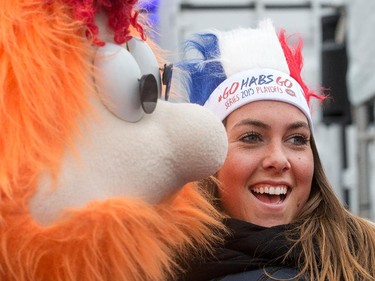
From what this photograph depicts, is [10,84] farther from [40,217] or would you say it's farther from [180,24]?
[180,24]

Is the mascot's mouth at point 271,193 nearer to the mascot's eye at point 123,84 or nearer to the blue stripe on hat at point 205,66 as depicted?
the blue stripe on hat at point 205,66

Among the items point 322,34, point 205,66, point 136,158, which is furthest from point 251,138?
point 322,34

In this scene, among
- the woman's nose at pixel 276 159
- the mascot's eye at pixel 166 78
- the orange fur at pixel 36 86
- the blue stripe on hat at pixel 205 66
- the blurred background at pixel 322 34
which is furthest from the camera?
the blurred background at pixel 322 34

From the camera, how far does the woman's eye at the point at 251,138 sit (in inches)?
71.6

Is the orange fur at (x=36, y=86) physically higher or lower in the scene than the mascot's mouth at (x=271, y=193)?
higher

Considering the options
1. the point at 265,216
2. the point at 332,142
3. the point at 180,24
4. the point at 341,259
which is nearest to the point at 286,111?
the point at 265,216

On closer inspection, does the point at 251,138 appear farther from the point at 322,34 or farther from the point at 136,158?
the point at 322,34

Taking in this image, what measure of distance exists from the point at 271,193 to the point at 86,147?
3.02 feet

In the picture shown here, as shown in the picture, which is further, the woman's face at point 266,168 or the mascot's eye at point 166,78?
the woman's face at point 266,168

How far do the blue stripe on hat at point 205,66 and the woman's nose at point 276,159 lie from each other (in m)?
0.26

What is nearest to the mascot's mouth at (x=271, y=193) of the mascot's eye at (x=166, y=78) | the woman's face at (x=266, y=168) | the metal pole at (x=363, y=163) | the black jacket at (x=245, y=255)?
the woman's face at (x=266, y=168)

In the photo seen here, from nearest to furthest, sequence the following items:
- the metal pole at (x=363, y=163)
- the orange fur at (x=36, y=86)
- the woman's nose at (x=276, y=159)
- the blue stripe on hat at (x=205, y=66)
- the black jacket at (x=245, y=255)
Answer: the orange fur at (x=36, y=86) → the black jacket at (x=245, y=255) → the woman's nose at (x=276, y=159) → the blue stripe on hat at (x=205, y=66) → the metal pole at (x=363, y=163)

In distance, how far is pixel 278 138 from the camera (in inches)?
71.3

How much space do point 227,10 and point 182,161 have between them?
6.15 meters
